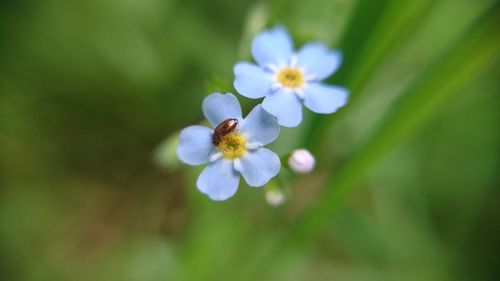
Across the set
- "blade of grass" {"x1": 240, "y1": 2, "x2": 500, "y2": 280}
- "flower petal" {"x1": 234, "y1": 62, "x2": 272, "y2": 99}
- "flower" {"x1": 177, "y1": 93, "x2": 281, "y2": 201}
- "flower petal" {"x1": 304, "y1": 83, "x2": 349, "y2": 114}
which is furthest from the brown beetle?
"blade of grass" {"x1": 240, "y1": 2, "x2": 500, "y2": 280}

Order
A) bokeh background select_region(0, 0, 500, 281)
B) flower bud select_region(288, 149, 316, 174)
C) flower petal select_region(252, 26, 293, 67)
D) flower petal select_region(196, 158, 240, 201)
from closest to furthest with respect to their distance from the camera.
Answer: flower petal select_region(196, 158, 240, 201)
flower bud select_region(288, 149, 316, 174)
flower petal select_region(252, 26, 293, 67)
bokeh background select_region(0, 0, 500, 281)

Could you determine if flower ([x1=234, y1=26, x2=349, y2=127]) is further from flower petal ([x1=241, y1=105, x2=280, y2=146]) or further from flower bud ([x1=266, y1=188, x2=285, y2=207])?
flower bud ([x1=266, y1=188, x2=285, y2=207])

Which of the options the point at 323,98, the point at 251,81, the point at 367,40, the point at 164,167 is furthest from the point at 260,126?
the point at 164,167

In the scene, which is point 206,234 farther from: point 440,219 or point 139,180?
point 440,219

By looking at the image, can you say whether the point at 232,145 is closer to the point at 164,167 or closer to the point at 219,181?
the point at 219,181

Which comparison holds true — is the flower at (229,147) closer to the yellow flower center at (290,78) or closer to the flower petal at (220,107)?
the flower petal at (220,107)

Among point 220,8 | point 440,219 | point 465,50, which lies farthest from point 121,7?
point 440,219
